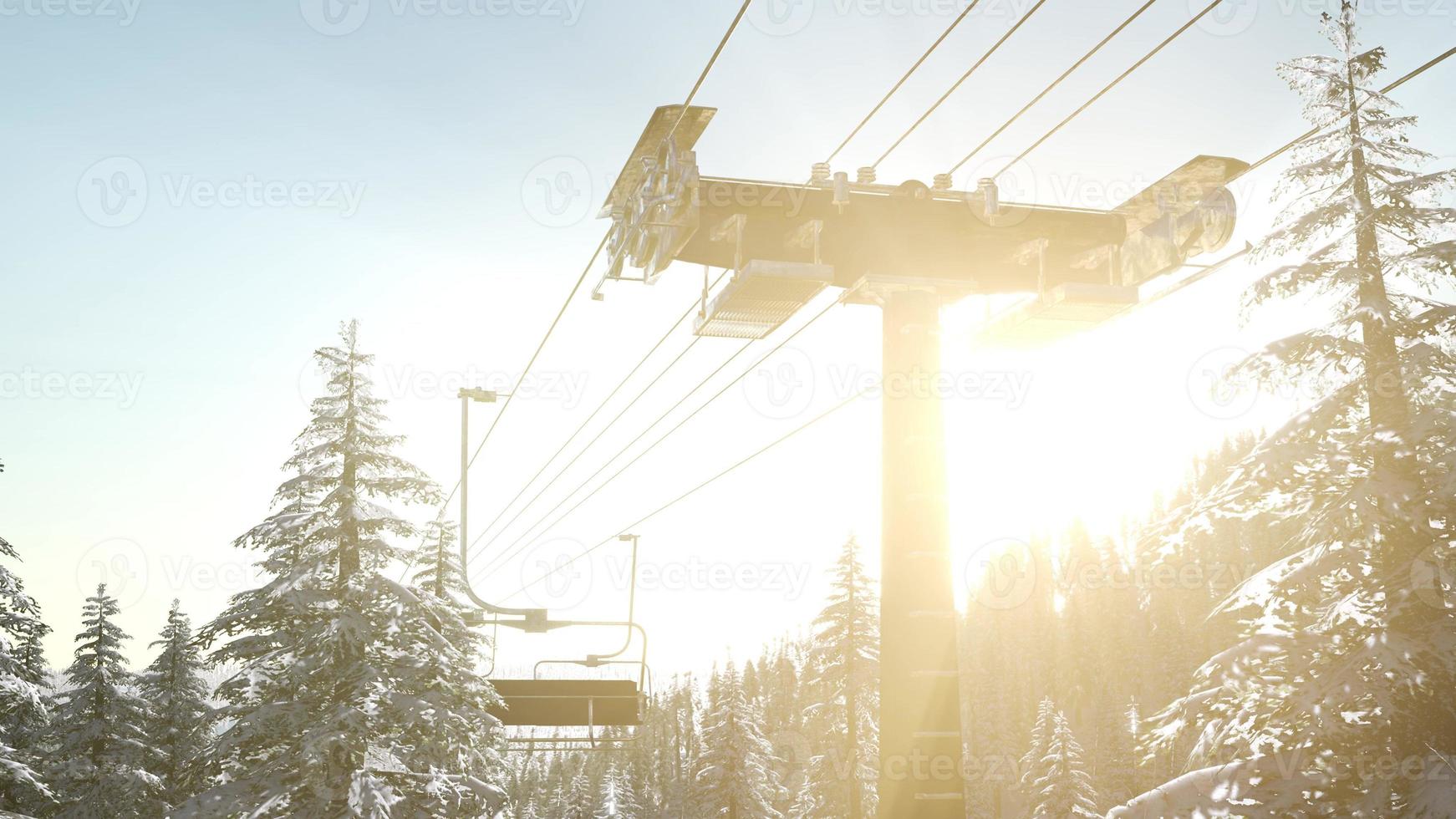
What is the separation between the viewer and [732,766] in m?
43.3

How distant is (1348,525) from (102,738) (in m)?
35.7

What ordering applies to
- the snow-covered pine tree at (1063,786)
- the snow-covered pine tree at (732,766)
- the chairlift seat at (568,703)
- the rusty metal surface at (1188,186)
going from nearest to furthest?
the rusty metal surface at (1188,186), the chairlift seat at (568,703), the snow-covered pine tree at (732,766), the snow-covered pine tree at (1063,786)

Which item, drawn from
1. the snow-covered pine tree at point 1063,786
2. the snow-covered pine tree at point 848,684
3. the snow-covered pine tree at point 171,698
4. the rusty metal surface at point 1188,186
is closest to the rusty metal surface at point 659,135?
the rusty metal surface at point 1188,186

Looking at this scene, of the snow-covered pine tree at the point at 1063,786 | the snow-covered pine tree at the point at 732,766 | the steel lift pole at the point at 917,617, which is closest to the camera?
the steel lift pole at the point at 917,617

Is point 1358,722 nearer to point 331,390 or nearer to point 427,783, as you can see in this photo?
point 427,783

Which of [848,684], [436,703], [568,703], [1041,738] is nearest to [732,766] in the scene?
[848,684]

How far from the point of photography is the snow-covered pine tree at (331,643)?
1862 cm

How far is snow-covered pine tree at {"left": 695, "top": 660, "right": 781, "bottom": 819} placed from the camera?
4297cm

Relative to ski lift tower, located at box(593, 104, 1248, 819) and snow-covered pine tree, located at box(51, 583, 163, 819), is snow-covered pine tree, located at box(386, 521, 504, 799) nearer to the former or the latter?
ski lift tower, located at box(593, 104, 1248, 819)

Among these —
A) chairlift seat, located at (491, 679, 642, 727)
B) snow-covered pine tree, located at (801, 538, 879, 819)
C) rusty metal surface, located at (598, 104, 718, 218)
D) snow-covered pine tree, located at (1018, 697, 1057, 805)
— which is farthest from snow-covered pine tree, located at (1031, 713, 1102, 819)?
rusty metal surface, located at (598, 104, 718, 218)

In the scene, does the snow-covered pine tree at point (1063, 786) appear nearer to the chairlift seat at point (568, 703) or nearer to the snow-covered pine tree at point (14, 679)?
the chairlift seat at point (568, 703)

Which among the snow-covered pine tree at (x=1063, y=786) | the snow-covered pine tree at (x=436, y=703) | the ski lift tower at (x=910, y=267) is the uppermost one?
the ski lift tower at (x=910, y=267)

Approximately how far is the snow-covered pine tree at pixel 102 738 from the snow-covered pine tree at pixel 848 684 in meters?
22.0

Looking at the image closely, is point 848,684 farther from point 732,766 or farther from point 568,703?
point 568,703
